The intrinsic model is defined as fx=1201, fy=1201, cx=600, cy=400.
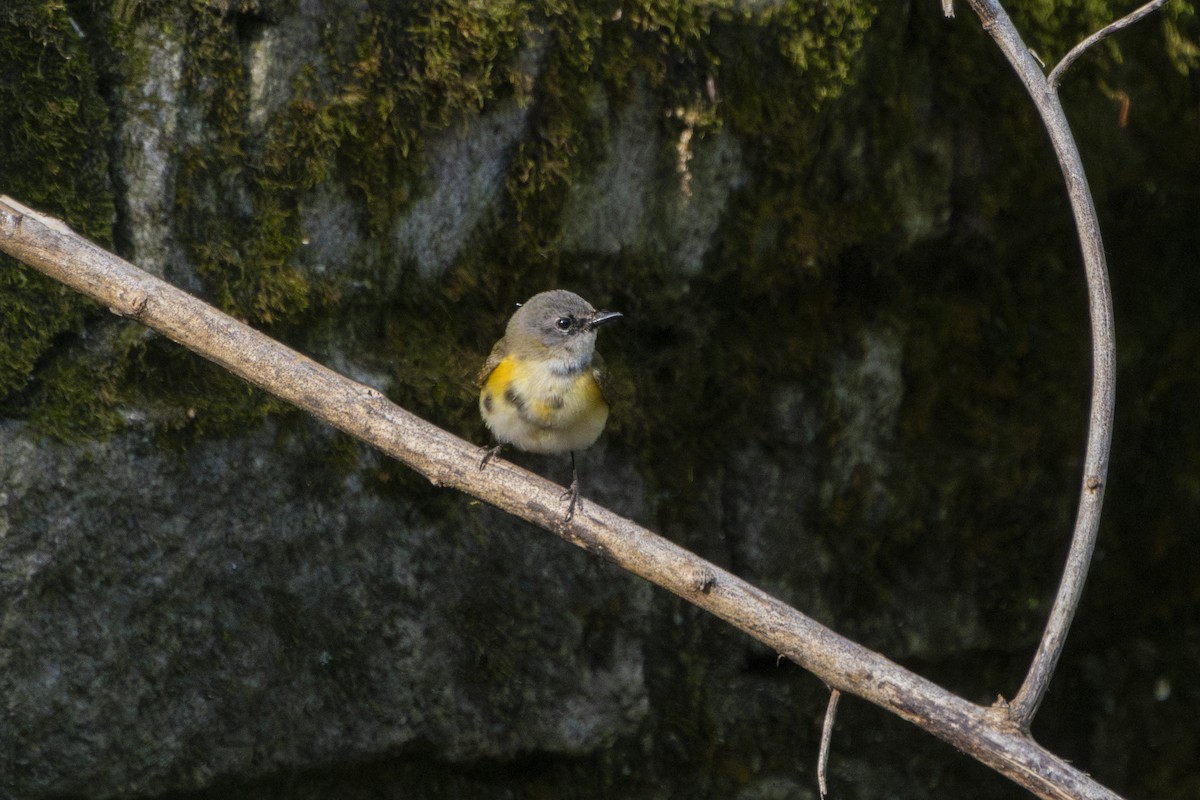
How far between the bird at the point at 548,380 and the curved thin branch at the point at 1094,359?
4.84ft

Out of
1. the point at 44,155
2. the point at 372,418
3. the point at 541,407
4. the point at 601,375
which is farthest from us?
the point at 601,375

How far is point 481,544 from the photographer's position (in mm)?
Result: 4434

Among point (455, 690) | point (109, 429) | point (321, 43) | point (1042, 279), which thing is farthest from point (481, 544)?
point (1042, 279)

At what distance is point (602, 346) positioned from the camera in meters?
4.62

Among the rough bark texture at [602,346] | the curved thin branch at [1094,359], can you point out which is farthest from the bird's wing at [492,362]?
the curved thin branch at [1094,359]

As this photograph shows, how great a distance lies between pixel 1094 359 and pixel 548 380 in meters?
1.72

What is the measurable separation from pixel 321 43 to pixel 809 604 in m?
2.86

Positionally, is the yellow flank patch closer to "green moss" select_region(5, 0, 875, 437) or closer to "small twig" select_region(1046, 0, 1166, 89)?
"green moss" select_region(5, 0, 875, 437)

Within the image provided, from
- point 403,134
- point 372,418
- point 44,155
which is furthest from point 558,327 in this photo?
point 44,155

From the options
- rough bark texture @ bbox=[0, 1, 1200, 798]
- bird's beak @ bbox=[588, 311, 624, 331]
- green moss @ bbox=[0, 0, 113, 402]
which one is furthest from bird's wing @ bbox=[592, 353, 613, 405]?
green moss @ bbox=[0, 0, 113, 402]

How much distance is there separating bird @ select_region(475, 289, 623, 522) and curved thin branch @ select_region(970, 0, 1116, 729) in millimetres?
1475

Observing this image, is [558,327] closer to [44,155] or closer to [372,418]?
[372,418]

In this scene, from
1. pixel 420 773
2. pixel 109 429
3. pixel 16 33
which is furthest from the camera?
pixel 420 773

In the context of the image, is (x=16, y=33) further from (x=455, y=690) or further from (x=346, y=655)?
(x=455, y=690)
